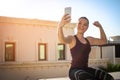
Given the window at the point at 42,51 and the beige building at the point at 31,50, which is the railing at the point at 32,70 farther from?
the window at the point at 42,51

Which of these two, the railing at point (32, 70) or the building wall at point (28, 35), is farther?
the building wall at point (28, 35)

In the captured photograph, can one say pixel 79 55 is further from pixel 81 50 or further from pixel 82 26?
pixel 82 26

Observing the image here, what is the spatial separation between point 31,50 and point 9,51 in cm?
81

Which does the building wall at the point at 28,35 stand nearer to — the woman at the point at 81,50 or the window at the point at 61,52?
the window at the point at 61,52

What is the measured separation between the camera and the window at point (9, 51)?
31.5ft

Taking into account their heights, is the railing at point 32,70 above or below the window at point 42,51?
below

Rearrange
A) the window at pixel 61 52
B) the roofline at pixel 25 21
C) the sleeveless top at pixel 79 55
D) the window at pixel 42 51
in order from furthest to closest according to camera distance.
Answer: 1. the window at pixel 61 52
2. the window at pixel 42 51
3. the roofline at pixel 25 21
4. the sleeveless top at pixel 79 55

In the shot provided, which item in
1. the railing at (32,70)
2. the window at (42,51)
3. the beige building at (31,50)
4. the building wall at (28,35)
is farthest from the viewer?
the window at (42,51)

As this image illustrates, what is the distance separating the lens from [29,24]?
998 centimetres

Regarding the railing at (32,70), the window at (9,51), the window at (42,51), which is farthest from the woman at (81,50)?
the window at (42,51)

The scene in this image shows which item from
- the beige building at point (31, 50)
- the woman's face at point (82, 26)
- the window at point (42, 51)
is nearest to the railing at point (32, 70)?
the beige building at point (31, 50)

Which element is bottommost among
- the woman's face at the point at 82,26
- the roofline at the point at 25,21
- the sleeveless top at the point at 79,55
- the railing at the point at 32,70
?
the railing at the point at 32,70

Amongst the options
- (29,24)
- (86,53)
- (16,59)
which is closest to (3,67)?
(16,59)

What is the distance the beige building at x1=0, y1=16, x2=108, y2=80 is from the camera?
316 inches
